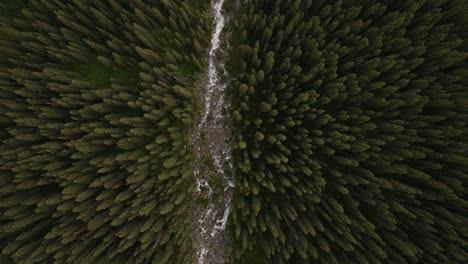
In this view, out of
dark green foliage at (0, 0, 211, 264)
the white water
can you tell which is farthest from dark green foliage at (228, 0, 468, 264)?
dark green foliage at (0, 0, 211, 264)

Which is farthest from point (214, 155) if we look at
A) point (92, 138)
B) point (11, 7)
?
point (11, 7)

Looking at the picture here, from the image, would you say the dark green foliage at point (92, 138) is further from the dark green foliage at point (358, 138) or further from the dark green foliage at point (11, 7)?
the dark green foliage at point (358, 138)

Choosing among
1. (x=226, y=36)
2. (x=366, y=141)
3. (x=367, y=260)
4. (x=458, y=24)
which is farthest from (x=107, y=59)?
(x=458, y=24)

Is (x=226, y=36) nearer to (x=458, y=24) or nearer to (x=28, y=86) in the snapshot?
(x=28, y=86)

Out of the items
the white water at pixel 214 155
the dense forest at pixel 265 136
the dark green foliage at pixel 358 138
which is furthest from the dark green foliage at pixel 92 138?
the dark green foliage at pixel 358 138

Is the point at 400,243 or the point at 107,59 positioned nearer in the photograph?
the point at 400,243

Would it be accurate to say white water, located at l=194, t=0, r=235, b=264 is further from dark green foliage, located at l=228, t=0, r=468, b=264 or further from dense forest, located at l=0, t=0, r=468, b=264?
dark green foliage, located at l=228, t=0, r=468, b=264

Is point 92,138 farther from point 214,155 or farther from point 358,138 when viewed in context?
point 358,138
